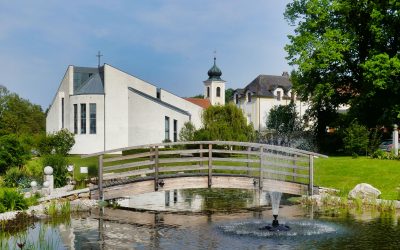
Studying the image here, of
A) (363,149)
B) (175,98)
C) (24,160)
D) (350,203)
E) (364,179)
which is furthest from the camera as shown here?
(175,98)

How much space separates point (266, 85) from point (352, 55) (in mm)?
33191

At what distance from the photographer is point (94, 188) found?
17734 millimetres

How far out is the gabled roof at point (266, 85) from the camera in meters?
66.8

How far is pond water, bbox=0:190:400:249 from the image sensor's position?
1161 cm

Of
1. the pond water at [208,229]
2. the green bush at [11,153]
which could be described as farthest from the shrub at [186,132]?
the pond water at [208,229]

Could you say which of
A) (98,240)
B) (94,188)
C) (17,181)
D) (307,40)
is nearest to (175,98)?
(307,40)

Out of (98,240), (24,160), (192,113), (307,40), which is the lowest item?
(98,240)

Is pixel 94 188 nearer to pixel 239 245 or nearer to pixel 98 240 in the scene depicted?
pixel 98 240

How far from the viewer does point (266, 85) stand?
222ft

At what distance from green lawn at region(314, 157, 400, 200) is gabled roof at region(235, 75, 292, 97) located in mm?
40814

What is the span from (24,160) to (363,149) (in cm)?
1749

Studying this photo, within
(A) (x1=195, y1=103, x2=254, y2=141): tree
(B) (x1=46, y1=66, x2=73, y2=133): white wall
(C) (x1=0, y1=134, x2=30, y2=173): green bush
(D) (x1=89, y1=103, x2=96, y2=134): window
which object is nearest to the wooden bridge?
(C) (x1=0, y1=134, x2=30, y2=173): green bush

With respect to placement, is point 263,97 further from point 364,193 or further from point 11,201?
point 11,201

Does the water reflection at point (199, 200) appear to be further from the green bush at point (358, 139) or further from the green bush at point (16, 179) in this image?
the green bush at point (358, 139)
